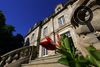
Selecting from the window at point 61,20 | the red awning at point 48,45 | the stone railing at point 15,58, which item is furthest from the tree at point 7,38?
the red awning at point 48,45

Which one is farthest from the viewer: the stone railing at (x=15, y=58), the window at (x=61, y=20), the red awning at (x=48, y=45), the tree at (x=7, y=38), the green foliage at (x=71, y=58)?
the tree at (x=7, y=38)

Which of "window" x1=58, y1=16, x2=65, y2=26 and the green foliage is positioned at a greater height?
"window" x1=58, y1=16, x2=65, y2=26

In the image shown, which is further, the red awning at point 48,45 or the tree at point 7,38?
the tree at point 7,38

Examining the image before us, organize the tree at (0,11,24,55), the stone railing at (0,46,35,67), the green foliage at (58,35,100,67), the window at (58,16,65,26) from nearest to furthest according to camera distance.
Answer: the green foliage at (58,35,100,67)
the stone railing at (0,46,35,67)
the window at (58,16,65,26)
the tree at (0,11,24,55)

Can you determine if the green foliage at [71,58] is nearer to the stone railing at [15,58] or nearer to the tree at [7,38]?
the stone railing at [15,58]

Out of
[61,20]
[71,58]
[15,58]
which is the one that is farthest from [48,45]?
[61,20]

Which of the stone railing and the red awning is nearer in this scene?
the red awning

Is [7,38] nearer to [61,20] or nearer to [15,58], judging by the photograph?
[61,20]

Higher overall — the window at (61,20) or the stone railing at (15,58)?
the window at (61,20)

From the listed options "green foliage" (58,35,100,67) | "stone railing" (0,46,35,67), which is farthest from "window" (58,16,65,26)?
"green foliage" (58,35,100,67)

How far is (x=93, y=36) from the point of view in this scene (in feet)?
9.00

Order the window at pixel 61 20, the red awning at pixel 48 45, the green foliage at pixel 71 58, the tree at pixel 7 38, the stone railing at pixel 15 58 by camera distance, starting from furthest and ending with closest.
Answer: the tree at pixel 7 38 → the window at pixel 61 20 → the stone railing at pixel 15 58 → the red awning at pixel 48 45 → the green foliage at pixel 71 58

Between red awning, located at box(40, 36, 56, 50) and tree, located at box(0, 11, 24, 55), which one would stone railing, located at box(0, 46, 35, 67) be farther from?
tree, located at box(0, 11, 24, 55)

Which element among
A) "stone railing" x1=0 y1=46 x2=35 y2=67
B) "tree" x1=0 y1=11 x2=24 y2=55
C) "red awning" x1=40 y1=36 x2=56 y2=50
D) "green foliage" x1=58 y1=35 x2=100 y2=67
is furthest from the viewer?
"tree" x1=0 y1=11 x2=24 y2=55
